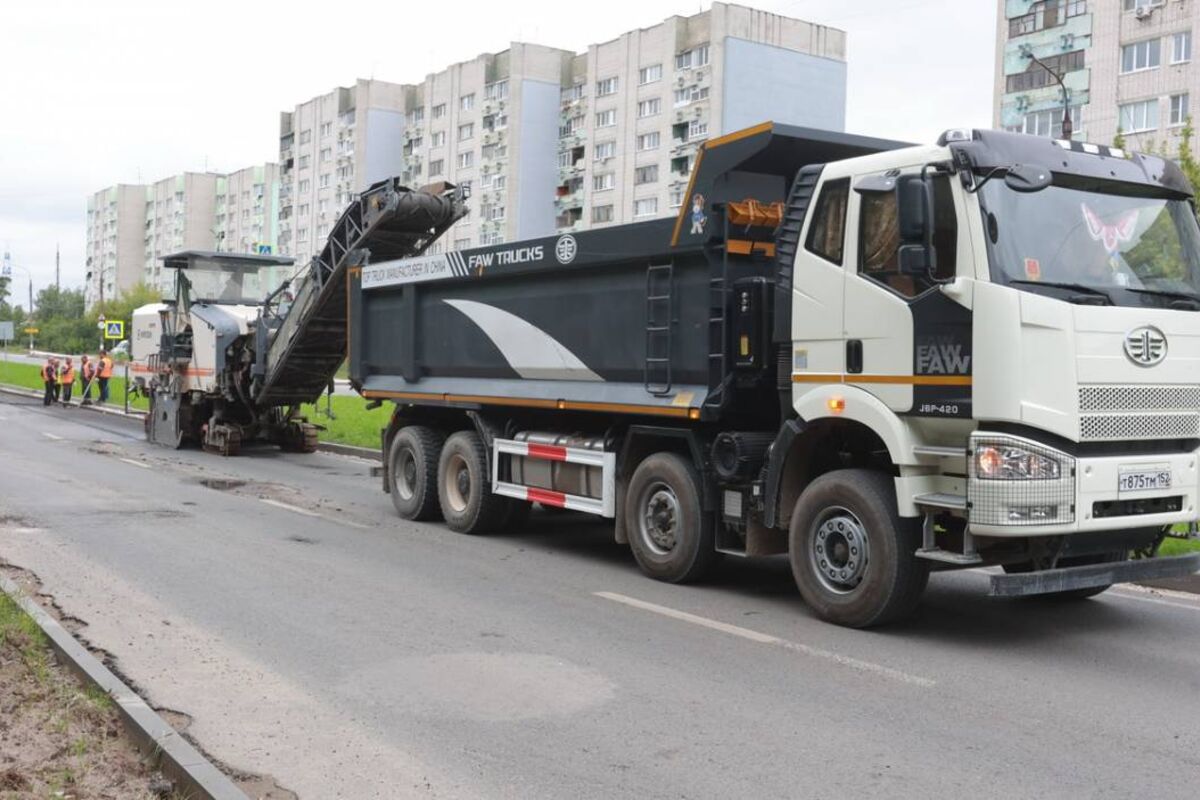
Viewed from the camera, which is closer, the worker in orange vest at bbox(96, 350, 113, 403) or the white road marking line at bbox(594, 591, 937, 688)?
the white road marking line at bbox(594, 591, 937, 688)

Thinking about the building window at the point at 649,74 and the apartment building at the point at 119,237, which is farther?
the apartment building at the point at 119,237

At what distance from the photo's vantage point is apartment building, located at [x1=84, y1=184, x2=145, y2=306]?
144375mm

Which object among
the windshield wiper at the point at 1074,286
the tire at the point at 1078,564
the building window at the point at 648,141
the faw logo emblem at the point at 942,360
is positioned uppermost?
the building window at the point at 648,141

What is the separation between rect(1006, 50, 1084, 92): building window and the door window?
4273cm

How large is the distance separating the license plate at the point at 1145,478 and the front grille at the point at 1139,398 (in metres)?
0.34

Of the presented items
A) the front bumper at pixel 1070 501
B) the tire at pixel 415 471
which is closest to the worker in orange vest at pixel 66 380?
the tire at pixel 415 471

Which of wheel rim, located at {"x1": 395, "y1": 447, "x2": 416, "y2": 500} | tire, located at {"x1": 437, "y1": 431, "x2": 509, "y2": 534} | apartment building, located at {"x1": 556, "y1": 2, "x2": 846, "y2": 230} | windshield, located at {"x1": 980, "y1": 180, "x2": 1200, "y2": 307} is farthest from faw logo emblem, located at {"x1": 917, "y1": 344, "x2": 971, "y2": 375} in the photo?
apartment building, located at {"x1": 556, "y1": 2, "x2": 846, "y2": 230}

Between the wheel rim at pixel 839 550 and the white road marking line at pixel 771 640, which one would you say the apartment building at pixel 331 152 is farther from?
the wheel rim at pixel 839 550

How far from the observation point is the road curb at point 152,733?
4.30m

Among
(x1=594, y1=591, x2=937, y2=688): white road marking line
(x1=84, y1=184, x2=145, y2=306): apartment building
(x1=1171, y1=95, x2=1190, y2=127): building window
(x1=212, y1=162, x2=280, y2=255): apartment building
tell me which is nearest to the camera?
(x1=594, y1=591, x2=937, y2=688): white road marking line

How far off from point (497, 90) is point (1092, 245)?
76.5m

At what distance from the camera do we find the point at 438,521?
12.2 m

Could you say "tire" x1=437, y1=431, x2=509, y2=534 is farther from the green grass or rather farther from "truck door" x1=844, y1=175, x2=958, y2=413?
the green grass

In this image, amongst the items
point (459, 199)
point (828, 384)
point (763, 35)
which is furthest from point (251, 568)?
point (763, 35)
